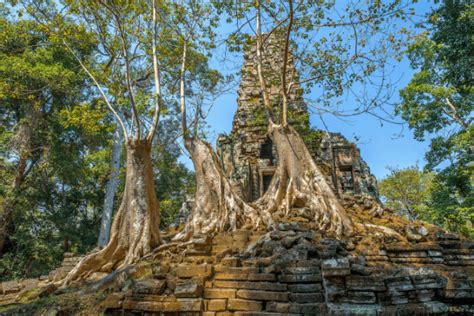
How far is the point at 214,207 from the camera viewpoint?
6598mm

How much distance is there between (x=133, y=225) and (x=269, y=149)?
8.28 metres

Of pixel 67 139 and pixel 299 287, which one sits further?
pixel 67 139

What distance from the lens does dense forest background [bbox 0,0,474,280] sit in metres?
10.0

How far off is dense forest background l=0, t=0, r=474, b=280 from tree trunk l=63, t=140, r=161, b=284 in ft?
13.2

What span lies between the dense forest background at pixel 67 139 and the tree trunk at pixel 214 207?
3.53 m

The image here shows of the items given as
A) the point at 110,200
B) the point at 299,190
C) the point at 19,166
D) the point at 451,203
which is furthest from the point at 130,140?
the point at 451,203

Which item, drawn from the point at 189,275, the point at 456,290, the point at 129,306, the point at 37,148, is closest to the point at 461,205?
the point at 456,290

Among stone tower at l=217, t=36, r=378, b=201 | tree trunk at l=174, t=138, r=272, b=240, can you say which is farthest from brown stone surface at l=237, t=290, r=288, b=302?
stone tower at l=217, t=36, r=378, b=201

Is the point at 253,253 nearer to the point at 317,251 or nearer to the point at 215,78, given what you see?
the point at 317,251

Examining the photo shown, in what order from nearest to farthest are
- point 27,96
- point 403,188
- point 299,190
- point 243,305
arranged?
point 243,305 → point 299,190 → point 27,96 → point 403,188

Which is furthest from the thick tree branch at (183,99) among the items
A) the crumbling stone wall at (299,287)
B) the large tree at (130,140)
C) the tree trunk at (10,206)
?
the tree trunk at (10,206)

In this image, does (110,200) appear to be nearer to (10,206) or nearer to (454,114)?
(10,206)

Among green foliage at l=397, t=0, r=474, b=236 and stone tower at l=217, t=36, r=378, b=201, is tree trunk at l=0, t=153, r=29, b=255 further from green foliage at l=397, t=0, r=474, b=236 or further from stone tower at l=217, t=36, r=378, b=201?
green foliage at l=397, t=0, r=474, b=236

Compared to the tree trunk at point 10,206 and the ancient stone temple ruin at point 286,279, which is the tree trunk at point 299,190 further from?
the tree trunk at point 10,206
